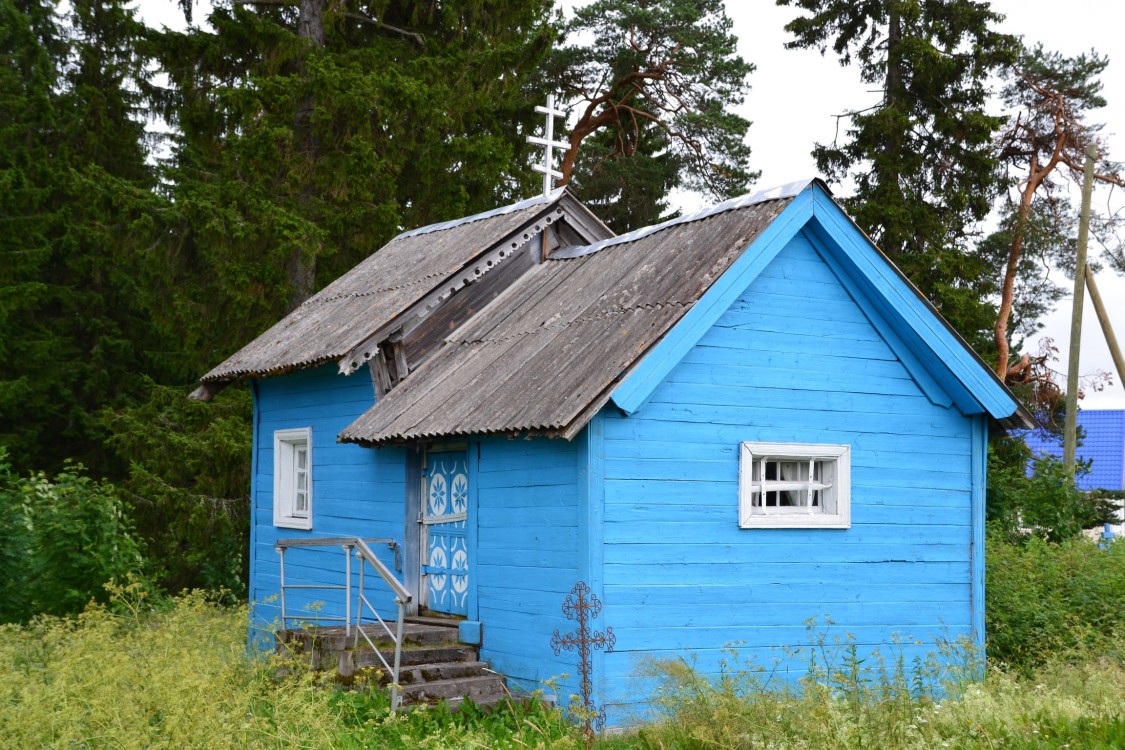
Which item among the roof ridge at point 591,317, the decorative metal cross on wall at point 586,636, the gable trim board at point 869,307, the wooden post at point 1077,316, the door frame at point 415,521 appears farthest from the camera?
the wooden post at point 1077,316

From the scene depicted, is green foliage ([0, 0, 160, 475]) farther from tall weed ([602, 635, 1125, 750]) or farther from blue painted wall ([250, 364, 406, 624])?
tall weed ([602, 635, 1125, 750])

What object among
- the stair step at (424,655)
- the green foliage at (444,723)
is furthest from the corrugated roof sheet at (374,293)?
the green foliage at (444,723)

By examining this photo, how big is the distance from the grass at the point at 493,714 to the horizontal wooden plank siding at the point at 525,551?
498 millimetres

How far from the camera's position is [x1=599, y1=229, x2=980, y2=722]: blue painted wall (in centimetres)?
948

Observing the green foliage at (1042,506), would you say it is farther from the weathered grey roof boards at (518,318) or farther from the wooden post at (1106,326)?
the weathered grey roof boards at (518,318)

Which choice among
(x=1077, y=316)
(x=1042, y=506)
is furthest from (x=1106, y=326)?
(x=1042, y=506)

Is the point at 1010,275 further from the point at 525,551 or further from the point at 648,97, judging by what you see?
the point at 525,551

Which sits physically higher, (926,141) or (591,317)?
(926,141)

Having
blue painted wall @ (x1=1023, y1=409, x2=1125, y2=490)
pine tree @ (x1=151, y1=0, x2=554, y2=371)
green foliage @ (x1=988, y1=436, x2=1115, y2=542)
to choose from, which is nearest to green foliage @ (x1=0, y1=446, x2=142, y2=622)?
pine tree @ (x1=151, y1=0, x2=554, y2=371)

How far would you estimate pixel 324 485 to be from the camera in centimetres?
1350

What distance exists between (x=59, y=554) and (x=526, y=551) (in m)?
A: 7.44

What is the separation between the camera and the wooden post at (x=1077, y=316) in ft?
68.0

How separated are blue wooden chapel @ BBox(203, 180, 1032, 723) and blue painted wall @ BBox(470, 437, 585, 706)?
22mm

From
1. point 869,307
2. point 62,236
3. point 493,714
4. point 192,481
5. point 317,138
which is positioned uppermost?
point 317,138
